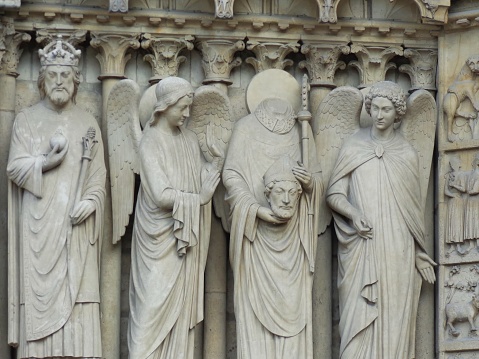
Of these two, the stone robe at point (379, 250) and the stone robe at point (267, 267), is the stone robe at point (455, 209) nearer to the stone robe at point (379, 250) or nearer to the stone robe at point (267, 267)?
the stone robe at point (379, 250)

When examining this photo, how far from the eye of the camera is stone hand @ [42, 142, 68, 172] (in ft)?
54.5

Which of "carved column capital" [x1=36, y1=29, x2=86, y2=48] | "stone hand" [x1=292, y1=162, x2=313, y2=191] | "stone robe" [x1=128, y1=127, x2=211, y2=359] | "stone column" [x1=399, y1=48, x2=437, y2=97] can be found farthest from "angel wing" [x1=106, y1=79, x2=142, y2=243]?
"stone column" [x1=399, y1=48, x2=437, y2=97]

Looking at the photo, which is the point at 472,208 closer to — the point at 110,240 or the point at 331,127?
the point at 331,127

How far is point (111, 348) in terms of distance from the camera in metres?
17.0

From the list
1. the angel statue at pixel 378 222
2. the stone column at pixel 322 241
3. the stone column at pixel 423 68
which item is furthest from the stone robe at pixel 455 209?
the stone column at pixel 322 241

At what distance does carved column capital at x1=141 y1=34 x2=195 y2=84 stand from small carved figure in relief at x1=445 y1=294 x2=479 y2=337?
9.24ft

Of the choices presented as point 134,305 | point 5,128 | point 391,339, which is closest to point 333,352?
point 391,339

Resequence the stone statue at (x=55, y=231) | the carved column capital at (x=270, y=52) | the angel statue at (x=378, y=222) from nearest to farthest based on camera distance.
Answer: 1. the stone statue at (x=55, y=231)
2. the angel statue at (x=378, y=222)
3. the carved column capital at (x=270, y=52)

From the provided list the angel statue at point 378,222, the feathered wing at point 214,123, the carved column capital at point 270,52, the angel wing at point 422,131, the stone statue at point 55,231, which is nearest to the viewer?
the stone statue at point 55,231

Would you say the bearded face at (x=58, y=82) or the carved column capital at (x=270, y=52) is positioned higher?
the carved column capital at (x=270, y=52)

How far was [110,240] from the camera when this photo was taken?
17.1 metres

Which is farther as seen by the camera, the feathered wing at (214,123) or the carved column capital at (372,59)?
the carved column capital at (372,59)

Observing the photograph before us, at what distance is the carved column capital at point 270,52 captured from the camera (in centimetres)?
1742

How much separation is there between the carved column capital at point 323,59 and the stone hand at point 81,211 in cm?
212
